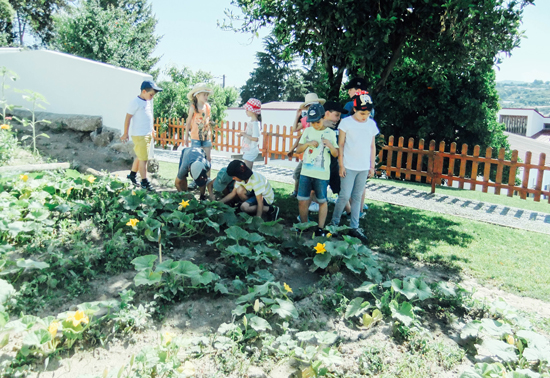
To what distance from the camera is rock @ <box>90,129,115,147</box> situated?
27.0 feet

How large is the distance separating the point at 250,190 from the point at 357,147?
1374 millimetres

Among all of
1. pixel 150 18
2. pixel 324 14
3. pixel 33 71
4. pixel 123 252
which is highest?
pixel 150 18

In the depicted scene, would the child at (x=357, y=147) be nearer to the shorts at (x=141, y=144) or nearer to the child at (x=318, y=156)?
the child at (x=318, y=156)

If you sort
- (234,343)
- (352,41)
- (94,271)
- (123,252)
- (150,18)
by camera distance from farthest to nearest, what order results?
(150,18) → (352,41) → (123,252) → (94,271) → (234,343)

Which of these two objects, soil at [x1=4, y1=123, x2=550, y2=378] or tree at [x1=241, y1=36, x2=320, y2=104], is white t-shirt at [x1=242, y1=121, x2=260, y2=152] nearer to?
soil at [x1=4, y1=123, x2=550, y2=378]

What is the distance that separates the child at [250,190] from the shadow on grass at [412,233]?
1.32 meters

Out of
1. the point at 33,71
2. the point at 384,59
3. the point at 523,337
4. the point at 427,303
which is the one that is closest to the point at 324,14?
the point at 384,59

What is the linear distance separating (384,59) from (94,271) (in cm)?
492

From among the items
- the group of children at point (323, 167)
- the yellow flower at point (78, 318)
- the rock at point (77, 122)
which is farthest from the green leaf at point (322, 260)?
the rock at point (77, 122)

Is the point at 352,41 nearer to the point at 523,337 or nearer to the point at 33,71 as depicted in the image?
the point at 523,337

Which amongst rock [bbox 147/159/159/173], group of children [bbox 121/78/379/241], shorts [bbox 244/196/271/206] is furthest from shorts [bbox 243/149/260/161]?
rock [bbox 147/159/159/173]

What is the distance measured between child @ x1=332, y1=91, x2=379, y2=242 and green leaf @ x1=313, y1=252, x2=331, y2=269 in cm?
131

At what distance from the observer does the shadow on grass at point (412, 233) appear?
4852 millimetres

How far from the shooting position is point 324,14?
6.00 m
